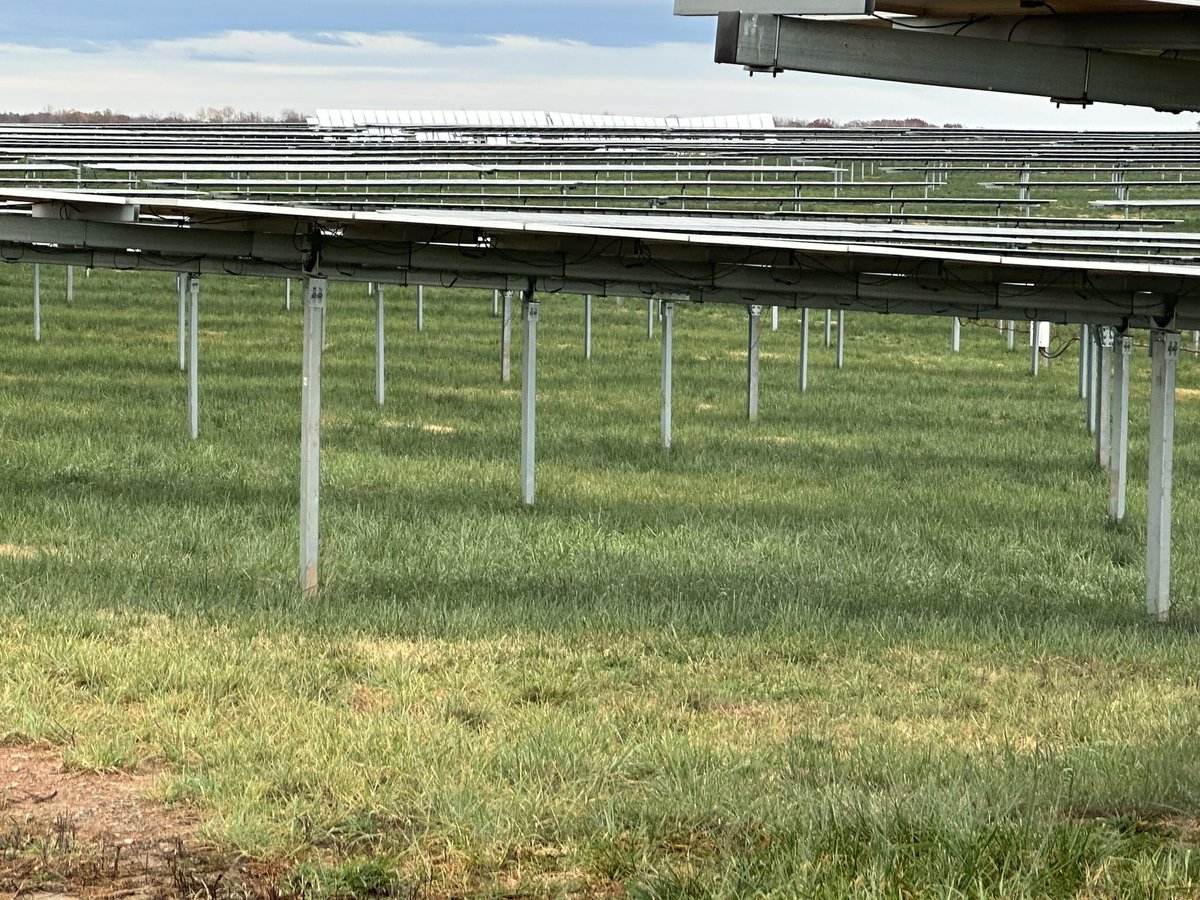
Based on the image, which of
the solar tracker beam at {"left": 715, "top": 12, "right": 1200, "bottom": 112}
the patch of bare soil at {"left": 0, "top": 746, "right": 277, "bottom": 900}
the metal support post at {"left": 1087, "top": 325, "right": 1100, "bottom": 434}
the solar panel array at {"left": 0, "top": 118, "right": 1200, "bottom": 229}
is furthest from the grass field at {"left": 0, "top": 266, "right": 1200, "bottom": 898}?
the solar panel array at {"left": 0, "top": 118, "right": 1200, "bottom": 229}

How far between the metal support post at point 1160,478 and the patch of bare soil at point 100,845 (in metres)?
7.07

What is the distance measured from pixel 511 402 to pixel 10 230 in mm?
11906

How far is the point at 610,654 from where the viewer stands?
8.95 metres

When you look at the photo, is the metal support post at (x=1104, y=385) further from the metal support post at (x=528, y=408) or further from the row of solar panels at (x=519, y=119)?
the row of solar panels at (x=519, y=119)

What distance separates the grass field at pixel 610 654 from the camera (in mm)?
5488

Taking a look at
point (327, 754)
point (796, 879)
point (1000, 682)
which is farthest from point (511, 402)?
point (796, 879)

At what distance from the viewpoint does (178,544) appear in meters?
12.1

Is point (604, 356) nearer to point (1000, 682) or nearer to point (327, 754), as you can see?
point (1000, 682)

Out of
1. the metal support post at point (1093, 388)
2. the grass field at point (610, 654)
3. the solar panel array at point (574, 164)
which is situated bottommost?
the grass field at point (610, 654)

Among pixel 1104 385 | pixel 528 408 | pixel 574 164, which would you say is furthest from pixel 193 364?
pixel 1104 385

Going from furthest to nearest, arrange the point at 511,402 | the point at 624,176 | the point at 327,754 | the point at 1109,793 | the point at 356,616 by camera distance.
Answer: the point at 624,176 < the point at 511,402 < the point at 356,616 < the point at 327,754 < the point at 1109,793

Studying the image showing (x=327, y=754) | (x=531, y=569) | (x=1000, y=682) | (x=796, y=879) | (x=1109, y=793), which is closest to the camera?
(x=796, y=879)

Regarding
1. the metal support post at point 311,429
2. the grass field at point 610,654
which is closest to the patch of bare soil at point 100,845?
the grass field at point 610,654

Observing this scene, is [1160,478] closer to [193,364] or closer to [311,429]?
[311,429]
